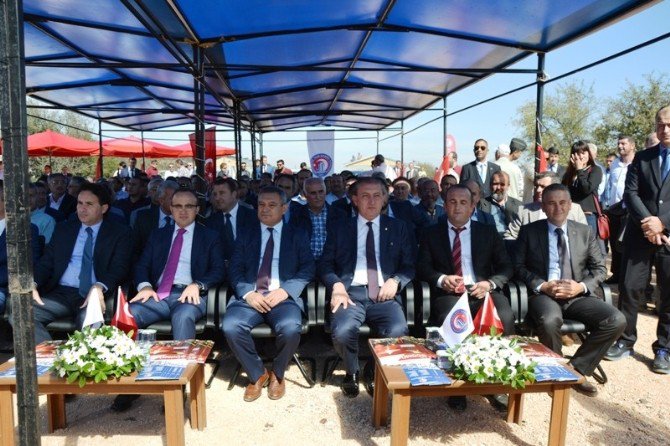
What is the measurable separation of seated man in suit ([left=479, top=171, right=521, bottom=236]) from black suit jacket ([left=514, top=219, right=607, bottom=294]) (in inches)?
43.0

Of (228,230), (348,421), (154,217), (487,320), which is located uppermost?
(154,217)

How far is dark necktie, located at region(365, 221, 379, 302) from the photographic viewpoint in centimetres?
378

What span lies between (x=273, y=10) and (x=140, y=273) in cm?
259

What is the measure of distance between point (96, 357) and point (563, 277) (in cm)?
327

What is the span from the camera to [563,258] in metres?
3.84

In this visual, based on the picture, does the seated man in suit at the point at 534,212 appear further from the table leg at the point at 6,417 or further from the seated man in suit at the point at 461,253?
the table leg at the point at 6,417

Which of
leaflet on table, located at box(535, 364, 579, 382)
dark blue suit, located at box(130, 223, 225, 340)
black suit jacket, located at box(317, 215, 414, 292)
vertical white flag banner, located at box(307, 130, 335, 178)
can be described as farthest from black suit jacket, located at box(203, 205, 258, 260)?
A: vertical white flag banner, located at box(307, 130, 335, 178)

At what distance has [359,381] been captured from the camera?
3641 mm

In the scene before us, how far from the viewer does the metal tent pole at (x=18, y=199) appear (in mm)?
1423

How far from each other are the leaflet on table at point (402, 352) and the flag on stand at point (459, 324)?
158mm

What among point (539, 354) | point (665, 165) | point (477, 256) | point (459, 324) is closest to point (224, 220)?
point (477, 256)

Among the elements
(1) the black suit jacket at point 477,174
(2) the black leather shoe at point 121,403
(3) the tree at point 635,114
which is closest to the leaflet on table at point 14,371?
(2) the black leather shoe at point 121,403

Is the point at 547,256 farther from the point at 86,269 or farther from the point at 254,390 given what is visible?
the point at 86,269

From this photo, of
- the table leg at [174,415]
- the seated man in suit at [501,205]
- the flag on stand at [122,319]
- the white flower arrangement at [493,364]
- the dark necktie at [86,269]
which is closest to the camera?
the white flower arrangement at [493,364]
